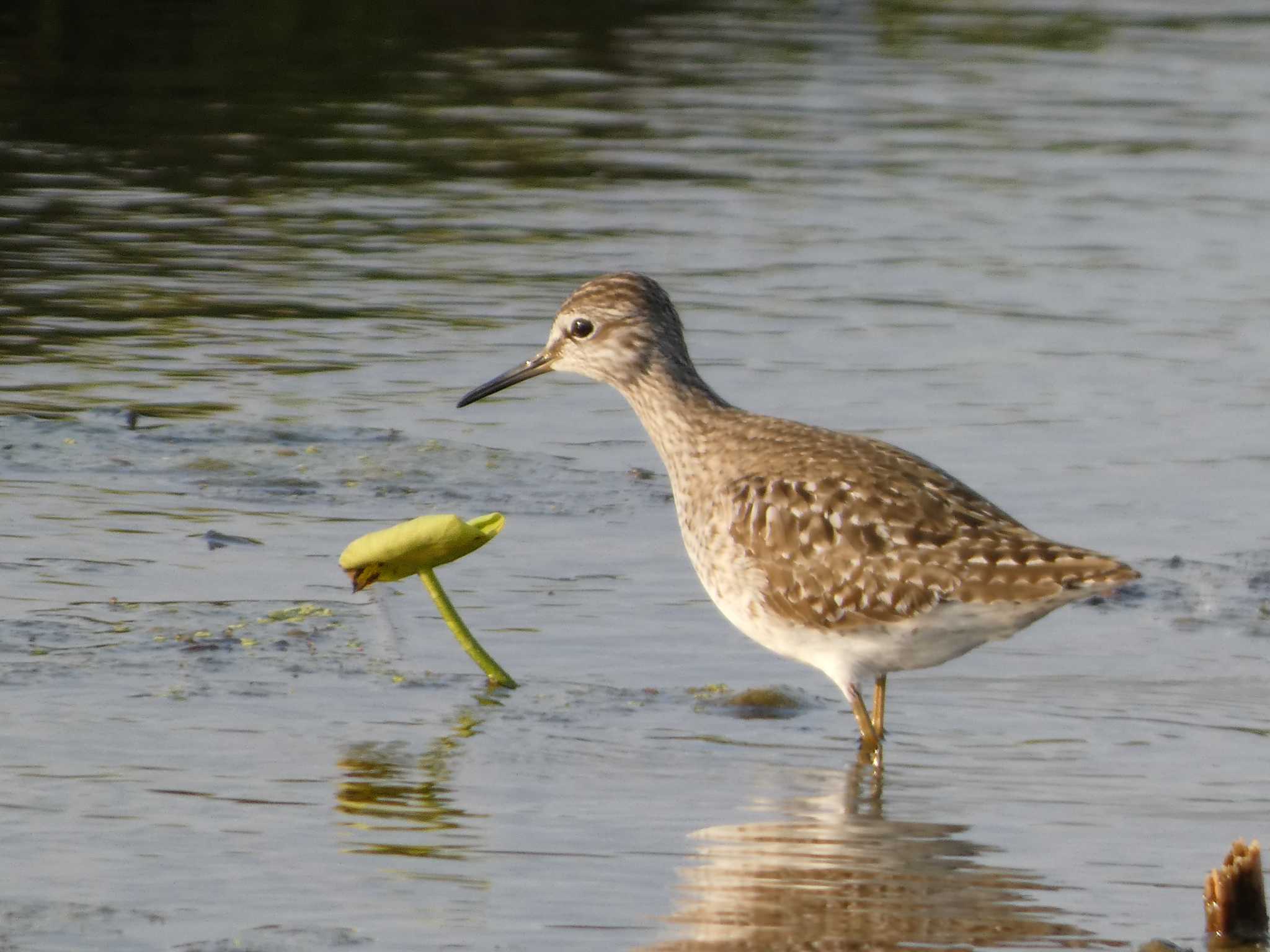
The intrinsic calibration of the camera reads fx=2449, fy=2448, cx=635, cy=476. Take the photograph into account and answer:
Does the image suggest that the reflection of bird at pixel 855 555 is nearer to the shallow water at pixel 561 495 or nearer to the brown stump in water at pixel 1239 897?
the shallow water at pixel 561 495

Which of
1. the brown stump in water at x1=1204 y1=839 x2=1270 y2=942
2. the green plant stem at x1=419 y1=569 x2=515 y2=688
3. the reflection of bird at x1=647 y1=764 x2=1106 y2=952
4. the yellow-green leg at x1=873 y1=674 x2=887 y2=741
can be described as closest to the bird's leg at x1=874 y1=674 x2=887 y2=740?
the yellow-green leg at x1=873 y1=674 x2=887 y2=741

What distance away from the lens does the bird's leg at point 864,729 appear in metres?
8.36

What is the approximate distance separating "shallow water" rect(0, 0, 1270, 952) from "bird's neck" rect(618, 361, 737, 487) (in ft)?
2.60

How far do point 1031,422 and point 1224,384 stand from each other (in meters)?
1.69

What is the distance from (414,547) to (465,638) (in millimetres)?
446

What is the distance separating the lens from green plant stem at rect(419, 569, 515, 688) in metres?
8.81

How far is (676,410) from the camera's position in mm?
9430

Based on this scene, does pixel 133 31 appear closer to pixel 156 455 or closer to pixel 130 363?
pixel 130 363

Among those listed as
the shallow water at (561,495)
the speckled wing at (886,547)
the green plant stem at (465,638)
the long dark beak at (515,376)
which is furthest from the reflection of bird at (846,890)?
the long dark beak at (515,376)

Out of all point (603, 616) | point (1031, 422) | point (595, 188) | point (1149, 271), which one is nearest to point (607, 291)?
point (603, 616)

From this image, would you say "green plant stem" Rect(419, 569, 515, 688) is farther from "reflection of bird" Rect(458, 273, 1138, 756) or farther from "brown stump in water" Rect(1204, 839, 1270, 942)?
"brown stump in water" Rect(1204, 839, 1270, 942)

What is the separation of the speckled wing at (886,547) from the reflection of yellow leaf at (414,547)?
0.92 m

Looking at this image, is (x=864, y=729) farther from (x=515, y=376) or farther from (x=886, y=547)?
(x=515, y=376)

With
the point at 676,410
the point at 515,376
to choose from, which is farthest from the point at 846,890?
the point at 515,376
